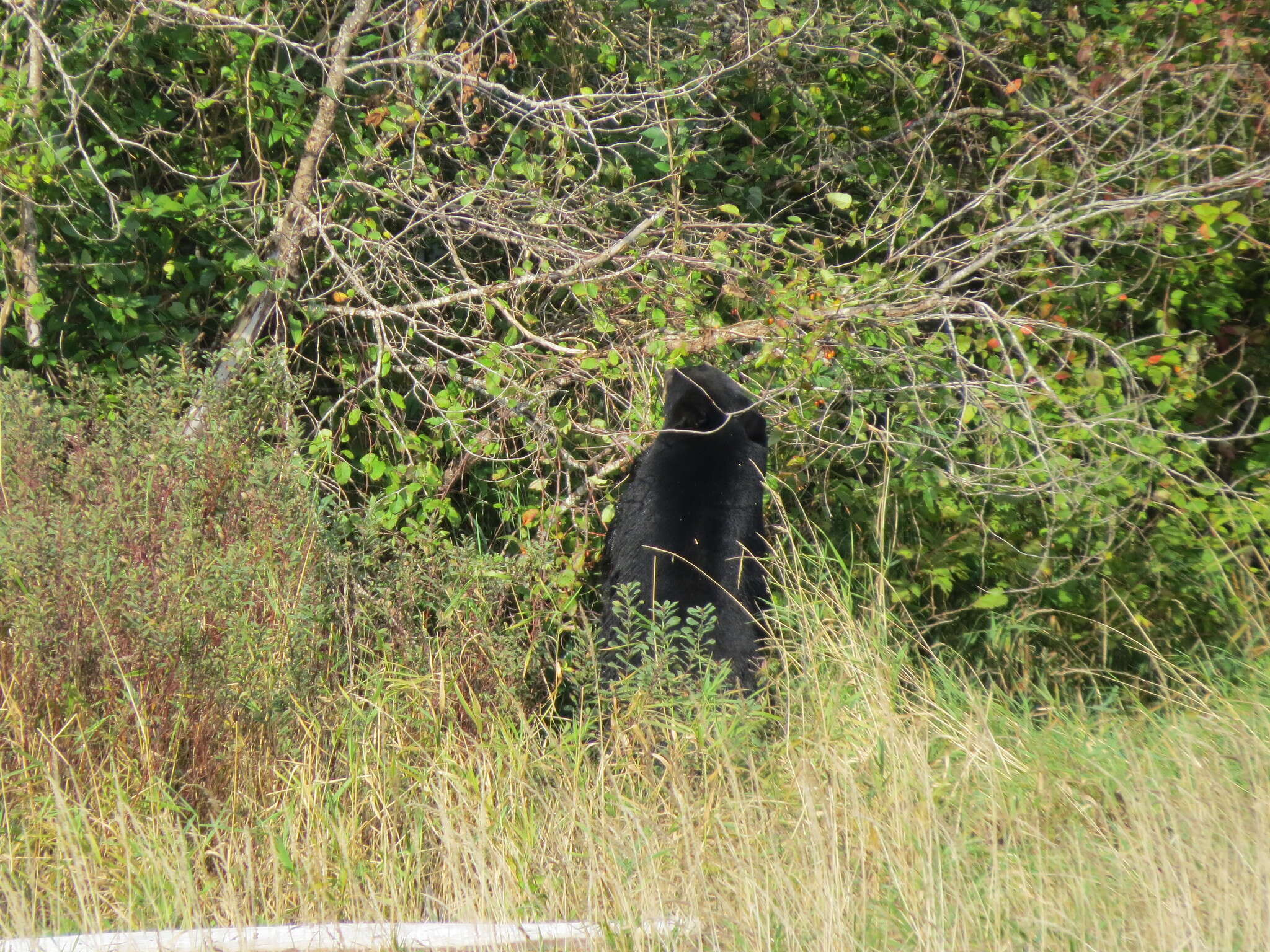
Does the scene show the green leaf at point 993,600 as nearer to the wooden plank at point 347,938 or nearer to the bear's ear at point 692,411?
the bear's ear at point 692,411

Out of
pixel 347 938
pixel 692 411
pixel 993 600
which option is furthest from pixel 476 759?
pixel 993 600

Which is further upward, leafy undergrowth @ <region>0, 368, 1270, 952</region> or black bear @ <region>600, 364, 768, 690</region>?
black bear @ <region>600, 364, 768, 690</region>

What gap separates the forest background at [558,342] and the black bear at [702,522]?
0.57 feet

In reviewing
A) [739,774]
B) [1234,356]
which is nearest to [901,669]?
[739,774]

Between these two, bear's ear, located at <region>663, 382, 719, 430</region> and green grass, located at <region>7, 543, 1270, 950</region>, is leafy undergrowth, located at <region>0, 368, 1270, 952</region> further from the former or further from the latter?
bear's ear, located at <region>663, 382, 719, 430</region>

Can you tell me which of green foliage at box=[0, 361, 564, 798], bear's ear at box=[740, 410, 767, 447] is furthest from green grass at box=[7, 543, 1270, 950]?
bear's ear at box=[740, 410, 767, 447]

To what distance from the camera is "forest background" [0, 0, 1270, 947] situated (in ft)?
13.0

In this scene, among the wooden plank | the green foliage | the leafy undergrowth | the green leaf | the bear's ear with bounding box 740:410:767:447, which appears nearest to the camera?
the wooden plank

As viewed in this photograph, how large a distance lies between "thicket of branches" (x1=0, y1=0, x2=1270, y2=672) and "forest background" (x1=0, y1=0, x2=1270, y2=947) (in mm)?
30

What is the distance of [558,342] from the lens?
4719 mm

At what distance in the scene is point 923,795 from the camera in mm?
3070

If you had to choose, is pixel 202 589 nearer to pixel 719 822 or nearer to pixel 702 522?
pixel 702 522

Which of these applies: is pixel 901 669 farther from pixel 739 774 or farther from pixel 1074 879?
pixel 1074 879

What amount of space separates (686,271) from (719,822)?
2.31 metres
